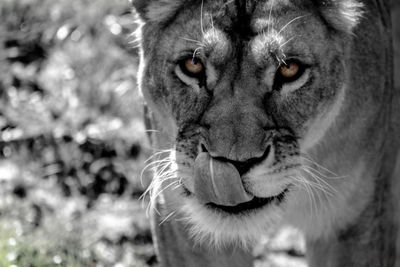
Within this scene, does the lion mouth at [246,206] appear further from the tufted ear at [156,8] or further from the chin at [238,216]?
the tufted ear at [156,8]

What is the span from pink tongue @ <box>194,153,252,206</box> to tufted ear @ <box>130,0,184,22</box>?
777 mm

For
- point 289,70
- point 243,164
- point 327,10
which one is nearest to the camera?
point 243,164

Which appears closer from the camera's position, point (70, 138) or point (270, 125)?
point (270, 125)

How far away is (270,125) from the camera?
2.98m

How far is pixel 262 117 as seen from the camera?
2.95 m

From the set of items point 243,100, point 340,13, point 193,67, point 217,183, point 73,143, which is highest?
point 340,13

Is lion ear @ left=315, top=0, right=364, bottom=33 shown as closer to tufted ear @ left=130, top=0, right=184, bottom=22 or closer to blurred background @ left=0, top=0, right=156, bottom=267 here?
tufted ear @ left=130, top=0, right=184, bottom=22

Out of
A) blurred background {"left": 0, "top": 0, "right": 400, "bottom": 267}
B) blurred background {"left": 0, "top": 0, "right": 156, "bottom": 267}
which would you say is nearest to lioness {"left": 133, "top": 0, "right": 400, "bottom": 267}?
blurred background {"left": 0, "top": 0, "right": 400, "bottom": 267}

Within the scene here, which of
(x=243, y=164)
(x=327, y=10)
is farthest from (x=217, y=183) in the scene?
(x=327, y=10)

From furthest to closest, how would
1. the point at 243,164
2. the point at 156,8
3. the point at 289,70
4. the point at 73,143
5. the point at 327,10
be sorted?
the point at 73,143
the point at 156,8
the point at 327,10
the point at 289,70
the point at 243,164

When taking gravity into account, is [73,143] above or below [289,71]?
below

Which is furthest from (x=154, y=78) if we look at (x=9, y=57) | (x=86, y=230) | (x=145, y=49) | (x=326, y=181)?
(x=9, y=57)

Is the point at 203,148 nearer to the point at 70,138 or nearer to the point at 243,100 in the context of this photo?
the point at 243,100

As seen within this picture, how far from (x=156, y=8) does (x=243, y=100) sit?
2.40ft
